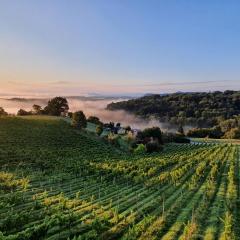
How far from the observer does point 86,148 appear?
80.6 meters

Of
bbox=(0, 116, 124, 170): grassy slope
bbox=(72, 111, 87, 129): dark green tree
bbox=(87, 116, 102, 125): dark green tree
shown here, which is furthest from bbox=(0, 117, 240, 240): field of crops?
bbox=(87, 116, 102, 125): dark green tree

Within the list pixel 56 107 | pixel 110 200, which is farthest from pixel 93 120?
pixel 110 200

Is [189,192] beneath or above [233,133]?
above

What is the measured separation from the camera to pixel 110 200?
33.2m

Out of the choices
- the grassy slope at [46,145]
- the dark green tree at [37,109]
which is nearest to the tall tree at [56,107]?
the dark green tree at [37,109]

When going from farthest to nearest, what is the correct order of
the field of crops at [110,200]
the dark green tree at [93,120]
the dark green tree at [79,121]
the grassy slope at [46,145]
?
1. the dark green tree at [93,120]
2. the dark green tree at [79,121]
3. the grassy slope at [46,145]
4. the field of crops at [110,200]

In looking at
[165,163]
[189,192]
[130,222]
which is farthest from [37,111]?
[130,222]

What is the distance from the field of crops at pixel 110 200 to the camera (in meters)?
24.4

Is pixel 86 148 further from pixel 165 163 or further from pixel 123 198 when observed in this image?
pixel 123 198

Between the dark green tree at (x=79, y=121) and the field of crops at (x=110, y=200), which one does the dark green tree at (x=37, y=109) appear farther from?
the field of crops at (x=110, y=200)

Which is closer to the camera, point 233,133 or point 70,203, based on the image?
point 70,203

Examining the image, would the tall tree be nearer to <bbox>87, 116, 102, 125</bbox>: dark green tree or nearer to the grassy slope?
<bbox>87, 116, 102, 125</bbox>: dark green tree

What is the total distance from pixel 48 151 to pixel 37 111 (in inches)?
2817

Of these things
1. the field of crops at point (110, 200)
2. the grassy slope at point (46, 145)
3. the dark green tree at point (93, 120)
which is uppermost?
the field of crops at point (110, 200)
